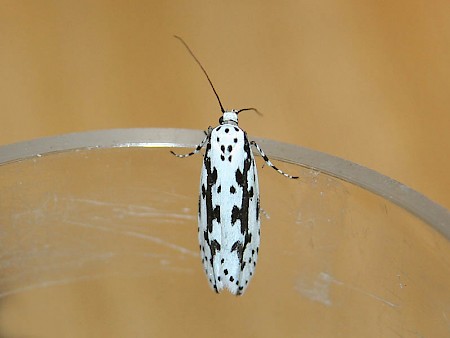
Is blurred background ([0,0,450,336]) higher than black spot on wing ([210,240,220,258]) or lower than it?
higher

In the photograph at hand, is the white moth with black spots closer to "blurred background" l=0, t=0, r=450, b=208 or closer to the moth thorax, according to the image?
the moth thorax

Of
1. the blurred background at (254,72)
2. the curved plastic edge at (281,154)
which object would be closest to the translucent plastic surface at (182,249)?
the curved plastic edge at (281,154)

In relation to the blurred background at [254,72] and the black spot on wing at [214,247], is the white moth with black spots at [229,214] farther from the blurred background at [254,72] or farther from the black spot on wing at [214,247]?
the blurred background at [254,72]

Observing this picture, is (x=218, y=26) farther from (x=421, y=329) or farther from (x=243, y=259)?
(x=421, y=329)

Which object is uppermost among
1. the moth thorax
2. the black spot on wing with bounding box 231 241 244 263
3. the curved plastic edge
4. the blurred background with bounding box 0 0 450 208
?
the blurred background with bounding box 0 0 450 208

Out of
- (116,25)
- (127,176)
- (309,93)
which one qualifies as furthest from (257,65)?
(127,176)

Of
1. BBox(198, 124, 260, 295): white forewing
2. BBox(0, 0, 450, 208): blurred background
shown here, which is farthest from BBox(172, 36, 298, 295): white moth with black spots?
BBox(0, 0, 450, 208): blurred background
